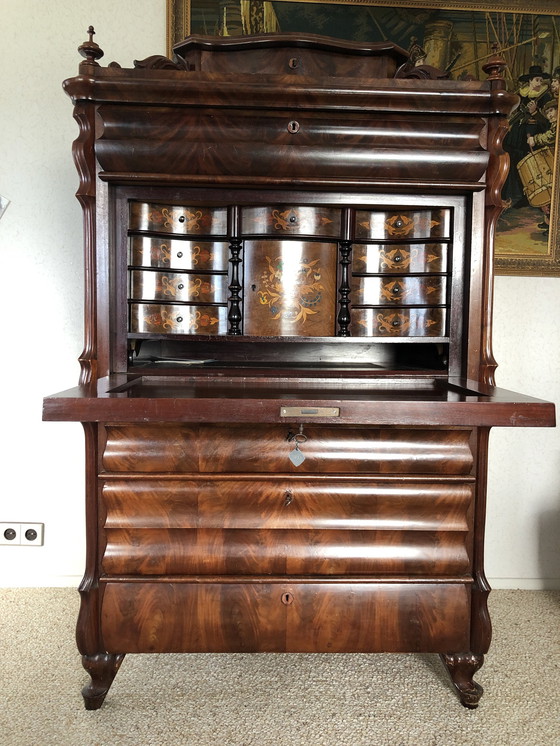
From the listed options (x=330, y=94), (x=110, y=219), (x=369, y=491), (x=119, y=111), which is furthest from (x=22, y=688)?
(x=330, y=94)

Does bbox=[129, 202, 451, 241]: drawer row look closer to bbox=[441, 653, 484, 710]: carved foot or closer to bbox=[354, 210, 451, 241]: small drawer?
bbox=[354, 210, 451, 241]: small drawer

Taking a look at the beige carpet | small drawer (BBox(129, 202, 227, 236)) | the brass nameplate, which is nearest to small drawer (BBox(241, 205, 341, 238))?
small drawer (BBox(129, 202, 227, 236))

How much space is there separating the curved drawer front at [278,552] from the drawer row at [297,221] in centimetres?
110

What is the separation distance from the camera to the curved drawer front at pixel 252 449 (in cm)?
171

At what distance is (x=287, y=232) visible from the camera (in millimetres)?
2049

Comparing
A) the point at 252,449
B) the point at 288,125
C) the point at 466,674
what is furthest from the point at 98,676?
the point at 288,125

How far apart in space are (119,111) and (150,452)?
3.82ft

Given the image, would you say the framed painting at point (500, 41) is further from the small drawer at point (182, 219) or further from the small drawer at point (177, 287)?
the small drawer at point (177, 287)

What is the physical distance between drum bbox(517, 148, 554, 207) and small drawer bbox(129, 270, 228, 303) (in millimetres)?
1621

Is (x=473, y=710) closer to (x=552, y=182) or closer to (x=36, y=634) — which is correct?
(x=36, y=634)

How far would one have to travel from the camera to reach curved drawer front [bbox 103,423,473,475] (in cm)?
171

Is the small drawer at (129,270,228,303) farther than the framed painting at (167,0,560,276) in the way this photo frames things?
No

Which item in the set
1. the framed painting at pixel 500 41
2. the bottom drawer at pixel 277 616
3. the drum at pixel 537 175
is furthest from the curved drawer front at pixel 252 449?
the drum at pixel 537 175

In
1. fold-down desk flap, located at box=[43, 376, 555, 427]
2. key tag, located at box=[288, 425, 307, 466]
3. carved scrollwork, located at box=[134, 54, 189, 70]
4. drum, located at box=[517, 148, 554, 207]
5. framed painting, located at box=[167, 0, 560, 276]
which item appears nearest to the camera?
fold-down desk flap, located at box=[43, 376, 555, 427]
